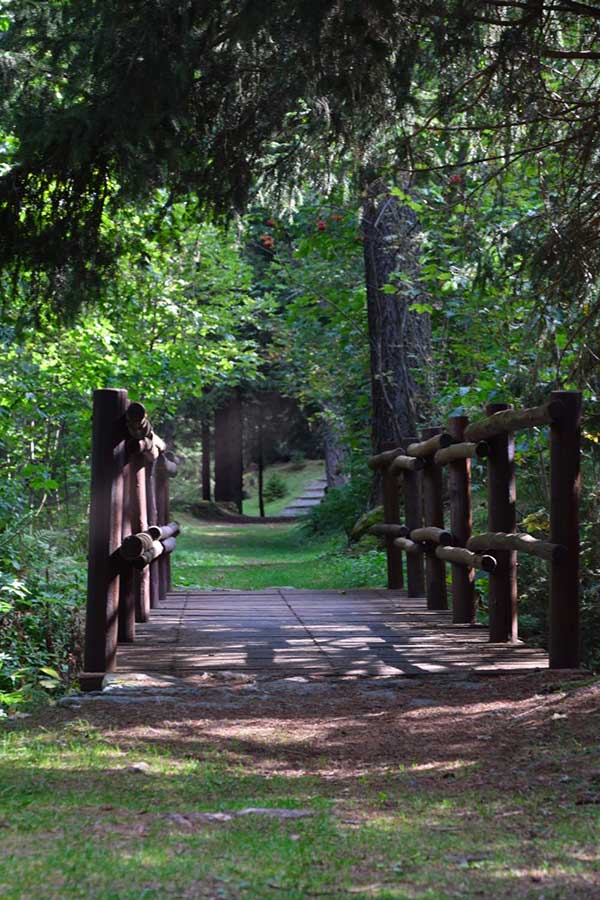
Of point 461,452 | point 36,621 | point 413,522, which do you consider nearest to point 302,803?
point 461,452

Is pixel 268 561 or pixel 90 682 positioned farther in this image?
pixel 268 561

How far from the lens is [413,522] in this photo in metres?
11.5

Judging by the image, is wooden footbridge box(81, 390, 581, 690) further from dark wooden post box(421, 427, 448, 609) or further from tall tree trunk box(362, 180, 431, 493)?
tall tree trunk box(362, 180, 431, 493)

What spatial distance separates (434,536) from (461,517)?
588 mm

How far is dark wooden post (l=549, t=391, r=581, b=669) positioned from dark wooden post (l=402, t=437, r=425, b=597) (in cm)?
439

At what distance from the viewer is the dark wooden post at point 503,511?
7.84 metres

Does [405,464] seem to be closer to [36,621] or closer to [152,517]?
[152,517]

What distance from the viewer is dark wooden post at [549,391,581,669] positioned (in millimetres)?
6875

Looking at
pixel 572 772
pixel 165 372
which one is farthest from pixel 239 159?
pixel 165 372

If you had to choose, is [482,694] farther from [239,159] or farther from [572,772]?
[239,159]

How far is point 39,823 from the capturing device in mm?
4117

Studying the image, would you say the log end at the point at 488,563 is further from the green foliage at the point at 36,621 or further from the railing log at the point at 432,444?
the green foliage at the point at 36,621

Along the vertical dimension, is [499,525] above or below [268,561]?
above

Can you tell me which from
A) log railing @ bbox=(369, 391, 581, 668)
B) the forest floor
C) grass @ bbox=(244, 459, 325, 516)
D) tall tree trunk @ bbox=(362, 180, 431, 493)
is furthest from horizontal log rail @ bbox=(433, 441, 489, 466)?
grass @ bbox=(244, 459, 325, 516)
